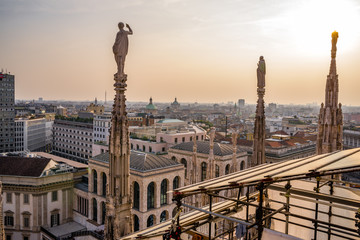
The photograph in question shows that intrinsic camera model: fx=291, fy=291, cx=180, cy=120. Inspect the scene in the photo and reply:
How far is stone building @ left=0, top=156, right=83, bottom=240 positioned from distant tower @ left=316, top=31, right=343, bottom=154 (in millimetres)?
33588

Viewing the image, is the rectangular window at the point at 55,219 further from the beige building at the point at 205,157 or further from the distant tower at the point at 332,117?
the distant tower at the point at 332,117

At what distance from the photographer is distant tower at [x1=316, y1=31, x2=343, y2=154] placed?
622 inches

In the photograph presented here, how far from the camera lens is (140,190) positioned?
109 feet

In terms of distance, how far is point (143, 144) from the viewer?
49.1 m

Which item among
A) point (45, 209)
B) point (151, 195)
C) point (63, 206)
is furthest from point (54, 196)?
point (151, 195)

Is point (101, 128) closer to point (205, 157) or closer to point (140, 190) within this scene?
point (205, 157)

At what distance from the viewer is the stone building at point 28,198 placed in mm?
36594

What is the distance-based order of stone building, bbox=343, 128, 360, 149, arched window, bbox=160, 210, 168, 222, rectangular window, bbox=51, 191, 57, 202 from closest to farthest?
arched window, bbox=160, 210, 168, 222 < rectangular window, bbox=51, 191, 57, 202 < stone building, bbox=343, 128, 360, 149

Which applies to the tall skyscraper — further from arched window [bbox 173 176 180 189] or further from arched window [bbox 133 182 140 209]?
arched window [bbox 173 176 180 189]

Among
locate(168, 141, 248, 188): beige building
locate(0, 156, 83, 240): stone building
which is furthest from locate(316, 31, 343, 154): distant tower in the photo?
locate(0, 156, 83, 240): stone building

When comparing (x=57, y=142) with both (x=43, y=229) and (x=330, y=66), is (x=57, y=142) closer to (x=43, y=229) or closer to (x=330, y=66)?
(x=43, y=229)

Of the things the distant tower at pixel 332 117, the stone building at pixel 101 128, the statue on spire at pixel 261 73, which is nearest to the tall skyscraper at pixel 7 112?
the stone building at pixel 101 128

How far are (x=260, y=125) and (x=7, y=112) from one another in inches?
3668

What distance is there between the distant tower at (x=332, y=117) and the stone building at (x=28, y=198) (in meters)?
33.6
